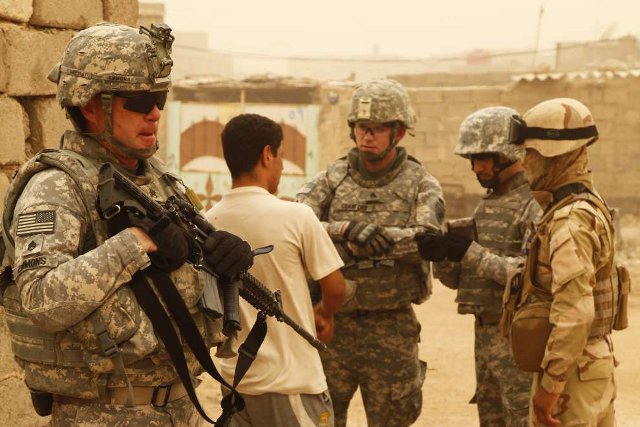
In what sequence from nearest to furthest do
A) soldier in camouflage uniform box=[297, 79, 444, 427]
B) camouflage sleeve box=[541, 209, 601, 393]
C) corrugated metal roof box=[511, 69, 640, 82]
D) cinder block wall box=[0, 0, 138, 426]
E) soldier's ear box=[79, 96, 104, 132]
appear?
soldier's ear box=[79, 96, 104, 132] → camouflage sleeve box=[541, 209, 601, 393] → cinder block wall box=[0, 0, 138, 426] → soldier in camouflage uniform box=[297, 79, 444, 427] → corrugated metal roof box=[511, 69, 640, 82]

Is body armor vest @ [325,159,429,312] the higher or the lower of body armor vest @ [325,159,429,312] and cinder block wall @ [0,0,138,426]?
the lower

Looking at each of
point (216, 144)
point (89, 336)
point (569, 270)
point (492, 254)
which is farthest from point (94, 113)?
point (216, 144)

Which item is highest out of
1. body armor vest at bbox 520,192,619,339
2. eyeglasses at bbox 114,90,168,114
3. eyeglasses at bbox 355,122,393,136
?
eyeglasses at bbox 114,90,168,114

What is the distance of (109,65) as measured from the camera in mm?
2928

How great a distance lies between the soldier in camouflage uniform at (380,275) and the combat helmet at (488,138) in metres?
0.27

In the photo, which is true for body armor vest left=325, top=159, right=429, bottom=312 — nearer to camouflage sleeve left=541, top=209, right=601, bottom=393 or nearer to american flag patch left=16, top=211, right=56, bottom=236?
camouflage sleeve left=541, top=209, right=601, bottom=393

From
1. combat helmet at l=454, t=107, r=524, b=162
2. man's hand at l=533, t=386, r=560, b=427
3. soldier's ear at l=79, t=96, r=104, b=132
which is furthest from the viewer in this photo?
combat helmet at l=454, t=107, r=524, b=162

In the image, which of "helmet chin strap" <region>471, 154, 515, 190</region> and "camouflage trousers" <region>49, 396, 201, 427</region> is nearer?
"camouflage trousers" <region>49, 396, 201, 427</region>

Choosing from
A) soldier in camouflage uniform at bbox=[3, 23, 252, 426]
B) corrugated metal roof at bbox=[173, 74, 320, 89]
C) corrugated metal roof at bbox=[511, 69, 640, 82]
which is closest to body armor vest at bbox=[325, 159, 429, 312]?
soldier in camouflage uniform at bbox=[3, 23, 252, 426]

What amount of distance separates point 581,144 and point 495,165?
4.00ft

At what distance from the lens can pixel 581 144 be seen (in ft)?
12.6

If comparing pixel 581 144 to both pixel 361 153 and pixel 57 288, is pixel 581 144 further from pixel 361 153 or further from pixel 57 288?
pixel 57 288

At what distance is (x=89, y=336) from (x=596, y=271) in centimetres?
193

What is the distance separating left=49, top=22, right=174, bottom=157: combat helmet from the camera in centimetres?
292
